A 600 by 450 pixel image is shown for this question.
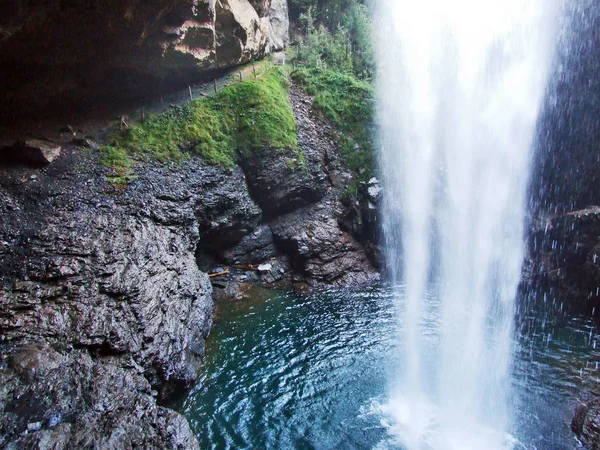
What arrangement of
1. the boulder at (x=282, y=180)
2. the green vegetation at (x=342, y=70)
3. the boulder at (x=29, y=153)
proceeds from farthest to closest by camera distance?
the green vegetation at (x=342, y=70) < the boulder at (x=282, y=180) < the boulder at (x=29, y=153)

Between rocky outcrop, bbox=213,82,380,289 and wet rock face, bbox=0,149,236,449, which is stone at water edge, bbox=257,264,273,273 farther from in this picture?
wet rock face, bbox=0,149,236,449

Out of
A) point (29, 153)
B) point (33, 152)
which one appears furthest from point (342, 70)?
point (29, 153)

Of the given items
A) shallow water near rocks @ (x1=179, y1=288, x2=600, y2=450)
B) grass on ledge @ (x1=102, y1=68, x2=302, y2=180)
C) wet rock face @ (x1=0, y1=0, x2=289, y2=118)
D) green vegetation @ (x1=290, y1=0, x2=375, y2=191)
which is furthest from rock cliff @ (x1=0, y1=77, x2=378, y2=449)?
wet rock face @ (x1=0, y1=0, x2=289, y2=118)

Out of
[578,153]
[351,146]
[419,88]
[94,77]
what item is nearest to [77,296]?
[94,77]

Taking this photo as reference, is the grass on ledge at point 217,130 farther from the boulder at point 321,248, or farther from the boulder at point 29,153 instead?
the boulder at point 321,248

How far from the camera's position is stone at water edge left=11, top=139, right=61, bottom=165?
447 inches

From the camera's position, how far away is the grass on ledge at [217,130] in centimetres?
1362

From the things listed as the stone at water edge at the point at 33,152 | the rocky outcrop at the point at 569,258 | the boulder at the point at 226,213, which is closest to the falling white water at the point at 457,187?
the rocky outcrop at the point at 569,258

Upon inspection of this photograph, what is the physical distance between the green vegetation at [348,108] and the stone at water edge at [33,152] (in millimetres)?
12365

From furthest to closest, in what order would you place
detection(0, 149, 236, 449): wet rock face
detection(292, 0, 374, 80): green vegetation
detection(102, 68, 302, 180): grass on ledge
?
1. detection(292, 0, 374, 80): green vegetation
2. detection(102, 68, 302, 180): grass on ledge
3. detection(0, 149, 236, 449): wet rock face

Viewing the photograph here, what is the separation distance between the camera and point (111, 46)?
39.2 feet

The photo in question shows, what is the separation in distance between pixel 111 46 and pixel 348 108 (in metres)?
11.5

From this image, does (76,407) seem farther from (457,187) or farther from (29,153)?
(457,187)

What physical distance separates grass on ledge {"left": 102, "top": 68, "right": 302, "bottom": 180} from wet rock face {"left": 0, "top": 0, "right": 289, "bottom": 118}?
5.59ft
